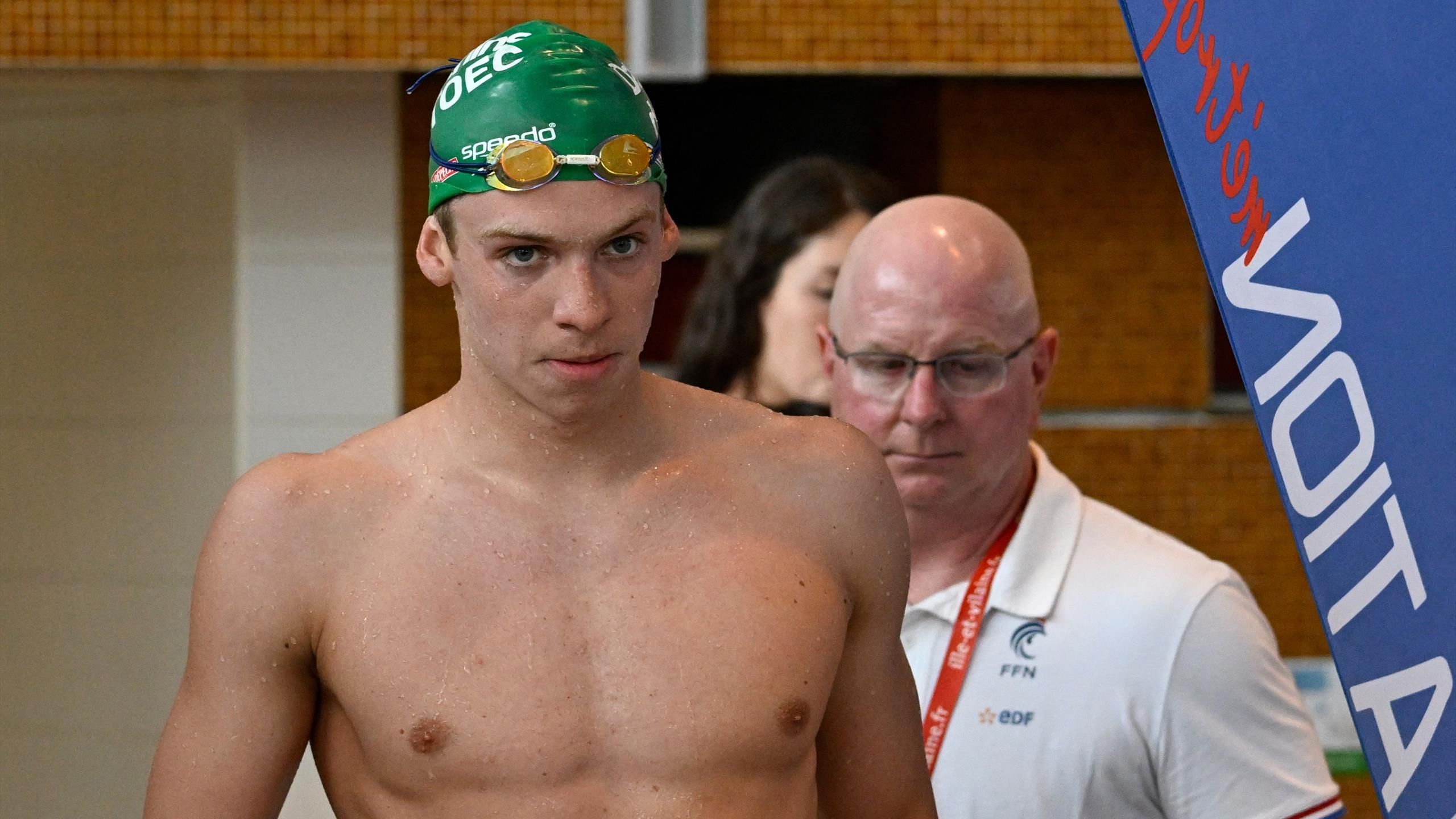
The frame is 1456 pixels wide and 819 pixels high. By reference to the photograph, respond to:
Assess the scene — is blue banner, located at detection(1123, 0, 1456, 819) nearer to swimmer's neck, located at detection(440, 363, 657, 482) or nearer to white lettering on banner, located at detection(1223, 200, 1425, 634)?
white lettering on banner, located at detection(1223, 200, 1425, 634)

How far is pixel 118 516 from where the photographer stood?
3959 mm

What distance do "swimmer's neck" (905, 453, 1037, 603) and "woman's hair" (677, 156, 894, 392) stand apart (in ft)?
2.92

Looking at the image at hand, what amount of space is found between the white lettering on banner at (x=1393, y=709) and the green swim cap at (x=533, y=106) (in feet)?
2.54

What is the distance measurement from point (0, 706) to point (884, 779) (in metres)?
3.00

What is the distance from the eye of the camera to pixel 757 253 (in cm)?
315

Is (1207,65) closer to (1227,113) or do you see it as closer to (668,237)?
(1227,113)

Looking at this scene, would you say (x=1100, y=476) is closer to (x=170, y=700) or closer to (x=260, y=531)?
(x=170, y=700)

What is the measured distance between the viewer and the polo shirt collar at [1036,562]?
Answer: 216 cm

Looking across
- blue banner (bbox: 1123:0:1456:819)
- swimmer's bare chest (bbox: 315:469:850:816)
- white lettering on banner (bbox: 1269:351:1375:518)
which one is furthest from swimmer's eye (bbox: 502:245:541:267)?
white lettering on banner (bbox: 1269:351:1375:518)

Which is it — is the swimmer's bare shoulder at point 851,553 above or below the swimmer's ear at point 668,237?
below

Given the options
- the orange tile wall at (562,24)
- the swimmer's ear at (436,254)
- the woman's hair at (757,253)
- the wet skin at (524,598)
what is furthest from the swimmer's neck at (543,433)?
the orange tile wall at (562,24)

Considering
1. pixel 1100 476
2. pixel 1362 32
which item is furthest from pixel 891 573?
pixel 1100 476

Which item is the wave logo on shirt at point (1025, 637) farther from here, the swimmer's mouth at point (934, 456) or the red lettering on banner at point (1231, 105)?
the red lettering on banner at point (1231, 105)

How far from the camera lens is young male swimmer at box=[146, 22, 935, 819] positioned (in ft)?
5.02
